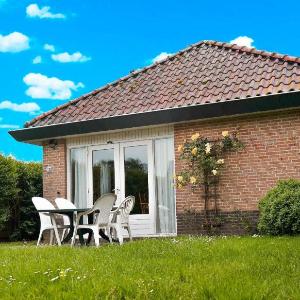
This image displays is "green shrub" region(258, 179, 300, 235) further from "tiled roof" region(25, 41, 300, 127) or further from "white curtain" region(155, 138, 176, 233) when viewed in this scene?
"white curtain" region(155, 138, 176, 233)

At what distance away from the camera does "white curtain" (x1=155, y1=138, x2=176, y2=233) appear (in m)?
15.1

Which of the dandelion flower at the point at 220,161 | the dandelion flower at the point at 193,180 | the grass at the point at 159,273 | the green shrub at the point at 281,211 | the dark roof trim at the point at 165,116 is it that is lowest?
the grass at the point at 159,273

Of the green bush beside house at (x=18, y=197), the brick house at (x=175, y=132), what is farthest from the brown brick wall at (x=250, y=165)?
the green bush beside house at (x=18, y=197)

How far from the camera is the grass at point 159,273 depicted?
619 cm

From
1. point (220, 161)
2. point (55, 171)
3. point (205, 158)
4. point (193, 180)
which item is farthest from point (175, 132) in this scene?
point (55, 171)

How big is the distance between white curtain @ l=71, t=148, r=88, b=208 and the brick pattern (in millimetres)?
256

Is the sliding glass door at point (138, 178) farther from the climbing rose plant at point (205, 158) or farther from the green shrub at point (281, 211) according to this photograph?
the green shrub at point (281, 211)

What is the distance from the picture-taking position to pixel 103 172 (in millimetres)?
16188

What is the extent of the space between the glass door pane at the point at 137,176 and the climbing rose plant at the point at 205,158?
1305 millimetres

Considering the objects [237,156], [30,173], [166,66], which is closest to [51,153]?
[30,173]

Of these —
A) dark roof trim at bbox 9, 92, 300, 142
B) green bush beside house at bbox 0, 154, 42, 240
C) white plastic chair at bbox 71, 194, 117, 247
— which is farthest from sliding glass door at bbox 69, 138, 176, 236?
white plastic chair at bbox 71, 194, 117, 247

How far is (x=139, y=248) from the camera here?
993cm

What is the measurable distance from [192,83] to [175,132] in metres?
1.67

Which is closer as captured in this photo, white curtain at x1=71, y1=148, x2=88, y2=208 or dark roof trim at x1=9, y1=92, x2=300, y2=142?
dark roof trim at x1=9, y1=92, x2=300, y2=142
